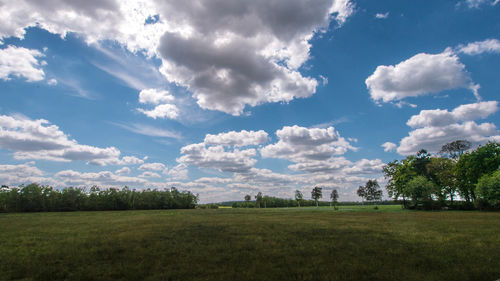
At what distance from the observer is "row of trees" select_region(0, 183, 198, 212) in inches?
3305

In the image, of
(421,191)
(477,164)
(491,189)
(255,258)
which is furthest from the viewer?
(421,191)

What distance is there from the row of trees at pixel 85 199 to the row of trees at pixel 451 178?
9775 centimetres

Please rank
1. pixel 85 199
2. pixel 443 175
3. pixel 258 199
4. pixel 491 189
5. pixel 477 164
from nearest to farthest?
pixel 491 189 < pixel 477 164 < pixel 443 175 < pixel 85 199 < pixel 258 199

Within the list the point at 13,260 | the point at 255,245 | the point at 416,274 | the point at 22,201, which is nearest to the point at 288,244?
the point at 255,245

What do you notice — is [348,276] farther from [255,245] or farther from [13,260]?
[13,260]

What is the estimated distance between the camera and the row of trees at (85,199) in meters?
83.9

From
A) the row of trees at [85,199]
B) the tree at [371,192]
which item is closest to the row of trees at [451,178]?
the tree at [371,192]

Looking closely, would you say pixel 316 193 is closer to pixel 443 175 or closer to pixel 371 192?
pixel 371 192

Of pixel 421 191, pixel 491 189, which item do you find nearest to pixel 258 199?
pixel 421 191

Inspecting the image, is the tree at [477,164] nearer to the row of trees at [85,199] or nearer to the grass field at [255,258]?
the grass field at [255,258]

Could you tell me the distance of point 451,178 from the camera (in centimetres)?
6431

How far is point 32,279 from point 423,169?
87.4 m

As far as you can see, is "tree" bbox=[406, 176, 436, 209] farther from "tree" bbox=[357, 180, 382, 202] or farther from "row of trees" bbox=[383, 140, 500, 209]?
"tree" bbox=[357, 180, 382, 202]

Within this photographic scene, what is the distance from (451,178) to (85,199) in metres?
127
